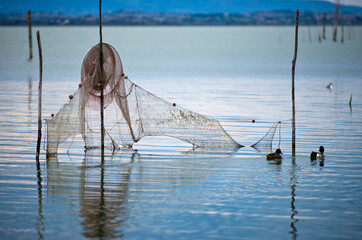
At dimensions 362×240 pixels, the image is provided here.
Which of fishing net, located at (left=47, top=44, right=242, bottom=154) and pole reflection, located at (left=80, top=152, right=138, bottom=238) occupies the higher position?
fishing net, located at (left=47, top=44, right=242, bottom=154)

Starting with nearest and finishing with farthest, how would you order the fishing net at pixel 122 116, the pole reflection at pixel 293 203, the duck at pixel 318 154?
the pole reflection at pixel 293 203 < the fishing net at pixel 122 116 < the duck at pixel 318 154

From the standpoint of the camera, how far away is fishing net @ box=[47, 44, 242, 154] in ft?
54.2

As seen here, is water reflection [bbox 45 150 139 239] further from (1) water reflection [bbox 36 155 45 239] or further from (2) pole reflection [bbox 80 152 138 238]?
(1) water reflection [bbox 36 155 45 239]

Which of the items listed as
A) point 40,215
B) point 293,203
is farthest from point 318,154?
point 40,215

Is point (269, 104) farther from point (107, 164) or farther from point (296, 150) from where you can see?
point (107, 164)

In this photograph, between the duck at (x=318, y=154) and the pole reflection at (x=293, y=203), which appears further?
the duck at (x=318, y=154)

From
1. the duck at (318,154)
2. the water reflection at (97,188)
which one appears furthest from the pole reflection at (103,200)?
the duck at (318,154)

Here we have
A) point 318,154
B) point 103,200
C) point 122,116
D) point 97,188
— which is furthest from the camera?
point 122,116

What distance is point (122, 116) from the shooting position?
1778cm

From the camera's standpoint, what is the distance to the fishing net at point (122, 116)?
650 inches

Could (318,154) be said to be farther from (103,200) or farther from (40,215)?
(40,215)

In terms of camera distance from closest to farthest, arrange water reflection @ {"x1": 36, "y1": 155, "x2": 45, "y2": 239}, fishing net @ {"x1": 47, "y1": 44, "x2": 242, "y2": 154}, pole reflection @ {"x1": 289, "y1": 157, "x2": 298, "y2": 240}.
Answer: water reflection @ {"x1": 36, "y1": 155, "x2": 45, "y2": 239}, pole reflection @ {"x1": 289, "y1": 157, "x2": 298, "y2": 240}, fishing net @ {"x1": 47, "y1": 44, "x2": 242, "y2": 154}

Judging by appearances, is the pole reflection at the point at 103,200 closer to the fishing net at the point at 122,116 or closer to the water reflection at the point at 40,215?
the water reflection at the point at 40,215

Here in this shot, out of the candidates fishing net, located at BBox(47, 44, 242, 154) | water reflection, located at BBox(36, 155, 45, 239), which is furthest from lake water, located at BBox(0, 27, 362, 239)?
fishing net, located at BBox(47, 44, 242, 154)
